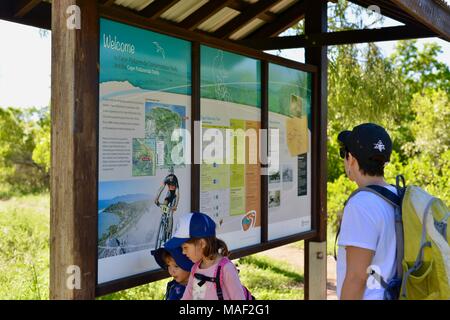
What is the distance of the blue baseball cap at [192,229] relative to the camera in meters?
3.36

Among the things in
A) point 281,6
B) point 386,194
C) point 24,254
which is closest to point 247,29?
point 281,6

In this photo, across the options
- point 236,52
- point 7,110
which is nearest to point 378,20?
point 236,52

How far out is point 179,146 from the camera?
4.02m

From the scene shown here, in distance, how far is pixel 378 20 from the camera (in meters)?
8.90

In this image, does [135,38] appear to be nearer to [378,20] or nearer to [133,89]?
[133,89]

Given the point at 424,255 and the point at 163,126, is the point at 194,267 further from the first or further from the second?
the point at 424,255

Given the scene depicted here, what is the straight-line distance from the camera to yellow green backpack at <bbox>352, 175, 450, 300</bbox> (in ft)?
7.97

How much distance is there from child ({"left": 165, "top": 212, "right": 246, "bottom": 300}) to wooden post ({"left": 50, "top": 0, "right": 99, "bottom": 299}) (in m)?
0.55

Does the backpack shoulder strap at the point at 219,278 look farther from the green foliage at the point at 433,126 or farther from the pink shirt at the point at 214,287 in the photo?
the green foliage at the point at 433,126

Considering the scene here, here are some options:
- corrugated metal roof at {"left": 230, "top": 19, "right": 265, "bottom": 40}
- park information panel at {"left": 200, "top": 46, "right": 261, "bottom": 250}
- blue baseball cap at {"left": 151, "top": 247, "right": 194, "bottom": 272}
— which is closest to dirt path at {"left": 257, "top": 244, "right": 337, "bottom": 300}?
corrugated metal roof at {"left": 230, "top": 19, "right": 265, "bottom": 40}

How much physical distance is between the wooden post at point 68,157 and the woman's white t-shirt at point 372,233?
1.28 metres

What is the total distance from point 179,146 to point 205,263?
1.00 m

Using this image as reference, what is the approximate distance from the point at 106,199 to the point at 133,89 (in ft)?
2.27
